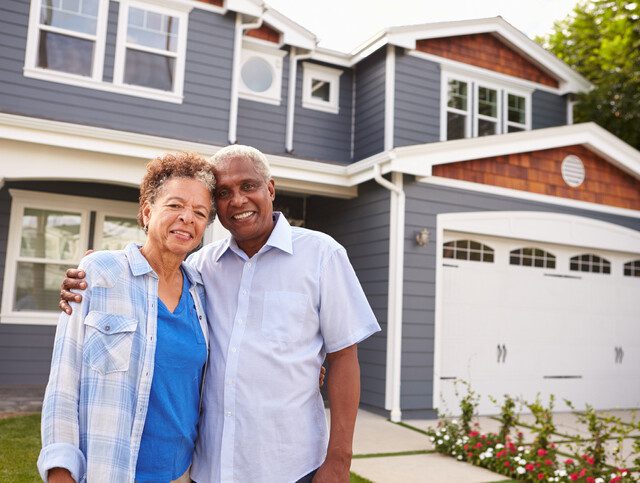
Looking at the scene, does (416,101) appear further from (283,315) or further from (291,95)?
(283,315)

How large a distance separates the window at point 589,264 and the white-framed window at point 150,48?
244 inches

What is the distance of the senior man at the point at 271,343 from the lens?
184 centimetres

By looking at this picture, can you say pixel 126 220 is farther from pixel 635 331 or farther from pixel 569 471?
pixel 635 331

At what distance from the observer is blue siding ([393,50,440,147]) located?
952 cm

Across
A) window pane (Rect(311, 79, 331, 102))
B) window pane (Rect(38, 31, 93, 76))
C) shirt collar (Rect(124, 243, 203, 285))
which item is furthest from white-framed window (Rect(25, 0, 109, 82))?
shirt collar (Rect(124, 243, 203, 285))

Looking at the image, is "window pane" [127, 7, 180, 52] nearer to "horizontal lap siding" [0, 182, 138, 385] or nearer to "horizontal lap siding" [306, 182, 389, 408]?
"horizontal lap siding" [0, 182, 138, 385]

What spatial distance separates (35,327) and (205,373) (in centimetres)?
695

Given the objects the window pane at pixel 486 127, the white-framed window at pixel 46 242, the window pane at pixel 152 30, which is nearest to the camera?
the white-framed window at pixel 46 242

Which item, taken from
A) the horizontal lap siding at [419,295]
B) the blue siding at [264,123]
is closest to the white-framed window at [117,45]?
the blue siding at [264,123]

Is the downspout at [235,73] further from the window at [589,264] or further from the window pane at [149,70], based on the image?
the window at [589,264]

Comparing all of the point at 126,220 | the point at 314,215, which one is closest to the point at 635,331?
the point at 314,215

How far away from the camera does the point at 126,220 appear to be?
8.58 metres

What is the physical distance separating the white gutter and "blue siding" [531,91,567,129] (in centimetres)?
502

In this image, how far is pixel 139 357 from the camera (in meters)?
1.68
